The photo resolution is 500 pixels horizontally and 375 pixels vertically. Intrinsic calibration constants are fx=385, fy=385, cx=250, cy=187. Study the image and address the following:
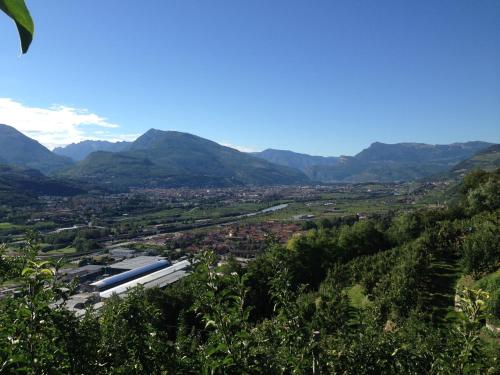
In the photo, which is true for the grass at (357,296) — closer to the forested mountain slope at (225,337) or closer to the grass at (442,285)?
the grass at (442,285)

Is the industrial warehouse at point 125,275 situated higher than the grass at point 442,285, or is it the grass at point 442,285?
the grass at point 442,285

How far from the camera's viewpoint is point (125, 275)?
180 feet

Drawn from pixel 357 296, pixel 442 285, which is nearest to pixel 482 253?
pixel 442 285

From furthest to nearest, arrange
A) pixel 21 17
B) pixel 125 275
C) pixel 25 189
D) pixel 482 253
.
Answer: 1. pixel 25 189
2. pixel 125 275
3. pixel 482 253
4. pixel 21 17

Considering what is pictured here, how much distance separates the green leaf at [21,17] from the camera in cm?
77

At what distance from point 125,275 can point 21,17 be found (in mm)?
58117

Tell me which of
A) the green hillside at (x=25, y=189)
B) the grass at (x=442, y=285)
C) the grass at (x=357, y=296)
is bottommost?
the green hillside at (x=25, y=189)

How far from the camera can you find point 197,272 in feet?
13.7

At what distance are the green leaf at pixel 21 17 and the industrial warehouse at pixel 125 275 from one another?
45.1 meters

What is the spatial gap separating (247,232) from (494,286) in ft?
234

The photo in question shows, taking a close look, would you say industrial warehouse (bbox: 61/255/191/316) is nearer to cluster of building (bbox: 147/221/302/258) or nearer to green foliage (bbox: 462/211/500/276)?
cluster of building (bbox: 147/221/302/258)

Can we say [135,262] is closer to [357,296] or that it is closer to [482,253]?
[357,296]

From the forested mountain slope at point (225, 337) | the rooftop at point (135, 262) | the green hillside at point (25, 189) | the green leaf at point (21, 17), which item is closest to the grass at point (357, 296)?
the forested mountain slope at point (225, 337)

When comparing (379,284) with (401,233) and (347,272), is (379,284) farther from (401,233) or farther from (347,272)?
(401,233)
